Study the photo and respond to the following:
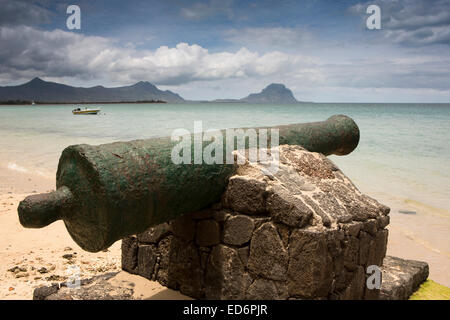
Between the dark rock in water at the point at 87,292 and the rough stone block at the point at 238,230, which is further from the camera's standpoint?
the dark rock in water at the point at 87,292

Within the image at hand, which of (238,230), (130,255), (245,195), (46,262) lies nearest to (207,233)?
(238,230)

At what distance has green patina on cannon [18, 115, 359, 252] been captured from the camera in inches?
96.3

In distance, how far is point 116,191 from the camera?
96.6 inches

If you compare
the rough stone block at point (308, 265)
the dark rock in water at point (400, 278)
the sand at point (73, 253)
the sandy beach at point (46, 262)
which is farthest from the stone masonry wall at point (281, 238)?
the sand at point (73, 253)

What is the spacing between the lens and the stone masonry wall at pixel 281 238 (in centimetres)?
276

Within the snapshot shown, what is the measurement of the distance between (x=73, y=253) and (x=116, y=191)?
316 cm

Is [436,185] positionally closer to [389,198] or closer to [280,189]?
[389,198]

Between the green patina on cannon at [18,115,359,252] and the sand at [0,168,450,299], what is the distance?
43.3 inches

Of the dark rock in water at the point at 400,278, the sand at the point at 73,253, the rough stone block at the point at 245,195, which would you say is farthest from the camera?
the sand at the point at 73,253

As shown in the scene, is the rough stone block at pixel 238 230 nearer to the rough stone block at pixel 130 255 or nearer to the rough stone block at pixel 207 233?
the rough stone block at pixel 207 233

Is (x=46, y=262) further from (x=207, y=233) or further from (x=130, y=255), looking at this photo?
(x=207, y=233)

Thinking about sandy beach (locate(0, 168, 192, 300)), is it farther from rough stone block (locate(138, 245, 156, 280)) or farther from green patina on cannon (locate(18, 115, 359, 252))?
green patina on cannon (locate(18, 115, 359, 252))

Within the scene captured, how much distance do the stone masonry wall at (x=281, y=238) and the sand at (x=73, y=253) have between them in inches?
17.3
